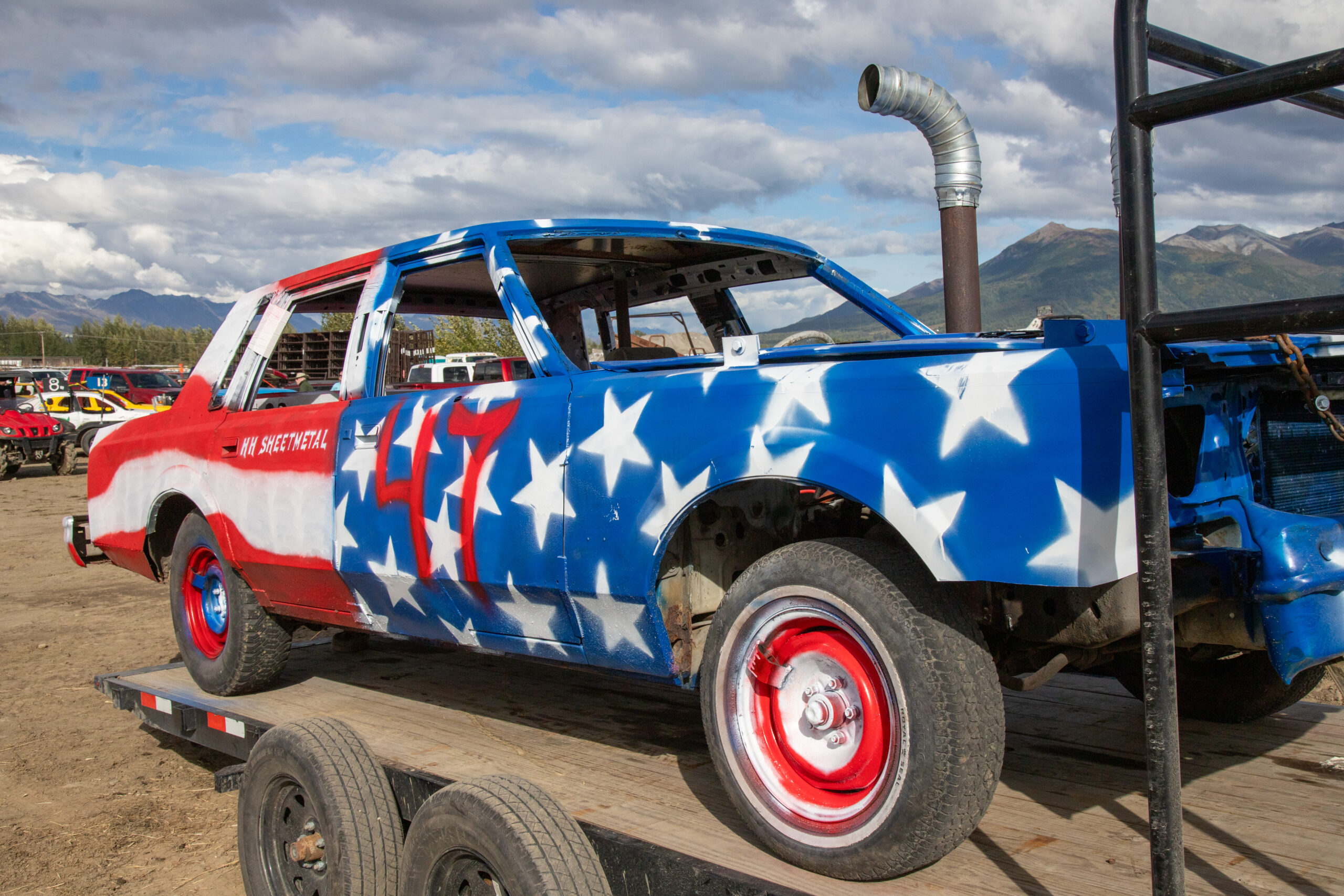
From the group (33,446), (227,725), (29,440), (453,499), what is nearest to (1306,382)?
(453,499)

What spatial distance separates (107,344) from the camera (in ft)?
322

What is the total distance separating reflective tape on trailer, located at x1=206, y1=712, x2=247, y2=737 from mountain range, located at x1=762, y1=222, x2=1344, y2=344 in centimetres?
234

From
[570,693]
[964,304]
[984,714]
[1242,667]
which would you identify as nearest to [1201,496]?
[984,714]

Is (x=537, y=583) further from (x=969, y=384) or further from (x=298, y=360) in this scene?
(x=298, y=360)

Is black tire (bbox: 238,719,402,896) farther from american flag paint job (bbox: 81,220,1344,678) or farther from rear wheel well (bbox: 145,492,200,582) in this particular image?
rear wheel well (bbox: 145,492,200,582)

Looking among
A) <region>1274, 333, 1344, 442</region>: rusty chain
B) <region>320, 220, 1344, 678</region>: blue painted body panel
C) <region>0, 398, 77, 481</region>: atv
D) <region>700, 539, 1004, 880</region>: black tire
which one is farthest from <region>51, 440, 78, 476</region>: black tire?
<region>1274, 333, 1344, 442</region>: rusty chain

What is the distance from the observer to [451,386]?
328 centimetres

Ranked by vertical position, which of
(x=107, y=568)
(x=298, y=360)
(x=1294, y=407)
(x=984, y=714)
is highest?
(x=298, y=360)

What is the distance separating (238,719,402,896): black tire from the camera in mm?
2795

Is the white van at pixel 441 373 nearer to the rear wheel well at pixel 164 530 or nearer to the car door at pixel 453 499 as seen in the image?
the car door at pixel 453 499

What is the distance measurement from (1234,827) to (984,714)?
2.60 feet

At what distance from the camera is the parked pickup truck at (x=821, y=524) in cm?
196

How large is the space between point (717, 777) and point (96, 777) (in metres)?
3.42

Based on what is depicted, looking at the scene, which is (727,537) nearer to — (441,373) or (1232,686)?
(1232,686)
